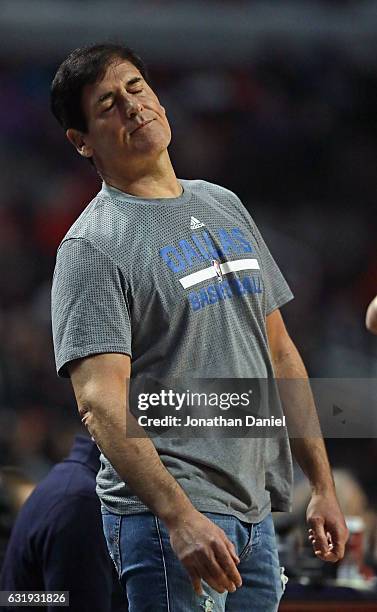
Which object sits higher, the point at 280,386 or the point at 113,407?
the point at 113,407

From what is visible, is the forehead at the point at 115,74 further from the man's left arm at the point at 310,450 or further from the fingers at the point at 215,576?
the fingers at the point at 215,576

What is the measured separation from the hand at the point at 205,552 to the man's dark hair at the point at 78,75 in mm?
802

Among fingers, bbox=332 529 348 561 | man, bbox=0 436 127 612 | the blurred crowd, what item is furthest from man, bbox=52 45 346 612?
the blurred crowd

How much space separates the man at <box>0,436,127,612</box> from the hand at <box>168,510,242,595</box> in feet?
2.08

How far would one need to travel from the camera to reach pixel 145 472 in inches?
61.2

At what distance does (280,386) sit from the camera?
6.25ft

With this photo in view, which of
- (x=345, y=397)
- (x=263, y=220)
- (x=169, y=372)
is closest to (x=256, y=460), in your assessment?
(x=169, y=372)

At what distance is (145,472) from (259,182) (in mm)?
3162

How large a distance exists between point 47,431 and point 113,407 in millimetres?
2371

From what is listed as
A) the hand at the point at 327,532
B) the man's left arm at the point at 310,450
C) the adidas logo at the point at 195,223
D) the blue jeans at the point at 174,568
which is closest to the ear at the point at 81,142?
the adidas logo at the point at 195,223

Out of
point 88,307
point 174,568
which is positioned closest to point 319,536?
point 174,568

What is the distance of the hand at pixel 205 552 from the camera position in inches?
58.8

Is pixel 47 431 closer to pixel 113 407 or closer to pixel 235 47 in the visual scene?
pixel 235 47

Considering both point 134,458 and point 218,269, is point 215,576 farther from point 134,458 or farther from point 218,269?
point 218,269
